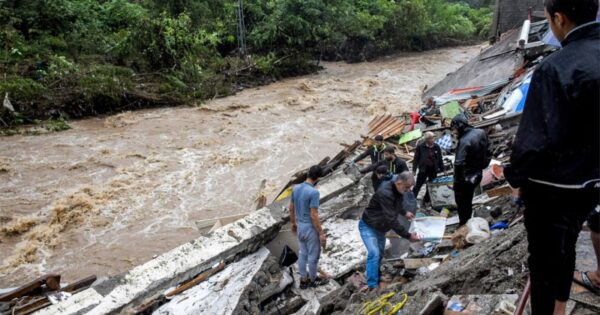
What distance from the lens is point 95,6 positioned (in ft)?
75.2

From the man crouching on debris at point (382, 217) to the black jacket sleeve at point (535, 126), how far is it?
9.98 feet

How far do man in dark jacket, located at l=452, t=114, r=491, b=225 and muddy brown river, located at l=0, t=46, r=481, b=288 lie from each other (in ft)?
18.2

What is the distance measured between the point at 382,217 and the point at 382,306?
5.49 feet

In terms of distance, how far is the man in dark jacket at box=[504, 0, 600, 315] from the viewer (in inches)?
74.9

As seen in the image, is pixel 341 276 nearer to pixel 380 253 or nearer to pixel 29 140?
pixel 380 253

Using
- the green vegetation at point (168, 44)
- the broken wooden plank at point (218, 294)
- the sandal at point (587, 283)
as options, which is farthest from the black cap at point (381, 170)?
the green vegetation at point (168, 44)

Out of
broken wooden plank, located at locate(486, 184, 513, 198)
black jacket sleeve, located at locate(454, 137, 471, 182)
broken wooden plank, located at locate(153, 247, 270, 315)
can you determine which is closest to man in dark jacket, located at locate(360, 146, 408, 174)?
broken wooden plank, located at locate(486, 184, 513, 198)

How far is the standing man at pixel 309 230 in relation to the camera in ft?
17.7

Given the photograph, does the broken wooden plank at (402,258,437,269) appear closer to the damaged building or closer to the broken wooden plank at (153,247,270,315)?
the damaged building

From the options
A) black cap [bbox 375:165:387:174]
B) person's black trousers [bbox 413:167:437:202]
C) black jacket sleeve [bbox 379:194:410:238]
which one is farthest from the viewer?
person's black trousers [bbox 413:167:437:202]

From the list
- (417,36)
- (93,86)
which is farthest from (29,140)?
(417,36)

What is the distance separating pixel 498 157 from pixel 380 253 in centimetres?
399

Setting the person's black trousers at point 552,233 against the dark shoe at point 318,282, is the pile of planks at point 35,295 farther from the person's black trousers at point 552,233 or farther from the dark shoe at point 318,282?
the person's black trousers at point 552,233

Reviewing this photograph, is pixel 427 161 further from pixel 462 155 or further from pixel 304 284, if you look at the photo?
pixel 304 284
